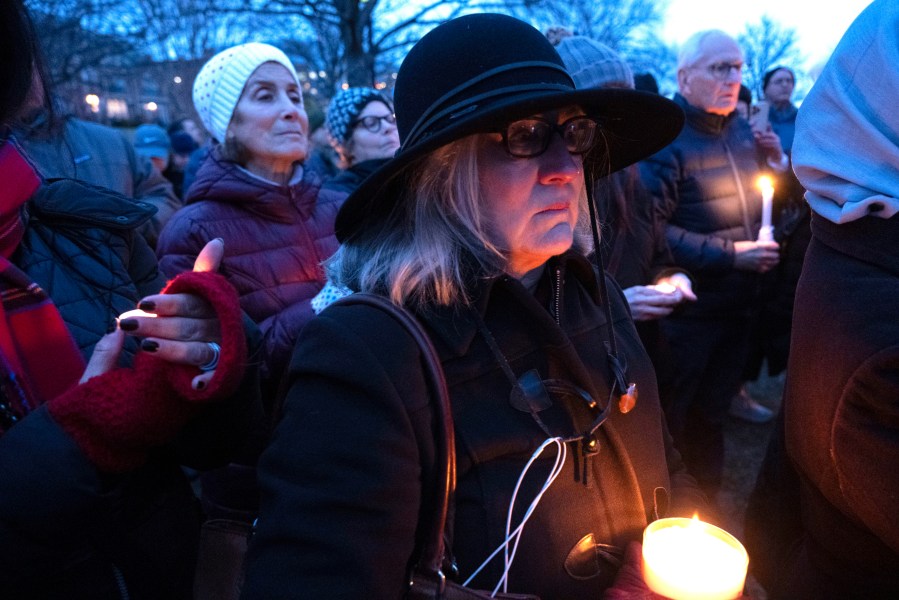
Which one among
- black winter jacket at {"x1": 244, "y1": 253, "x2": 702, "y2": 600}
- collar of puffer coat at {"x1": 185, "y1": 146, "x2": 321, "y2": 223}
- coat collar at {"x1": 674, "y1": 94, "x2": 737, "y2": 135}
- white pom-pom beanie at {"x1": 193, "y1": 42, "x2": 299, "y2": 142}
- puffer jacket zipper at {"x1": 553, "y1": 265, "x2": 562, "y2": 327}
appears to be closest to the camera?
black winter jacket at {"x1": 244, "y1": 253, "x2": 702, "y2": 600}

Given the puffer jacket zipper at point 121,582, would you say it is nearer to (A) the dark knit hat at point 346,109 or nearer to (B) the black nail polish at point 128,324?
(B) the black nail polish at point 128,324

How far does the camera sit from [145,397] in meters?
1.24

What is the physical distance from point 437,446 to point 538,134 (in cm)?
70

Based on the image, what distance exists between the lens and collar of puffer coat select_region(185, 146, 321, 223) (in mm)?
2621

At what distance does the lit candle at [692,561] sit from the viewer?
117 cm

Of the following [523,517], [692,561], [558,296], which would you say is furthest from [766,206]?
[523,517]

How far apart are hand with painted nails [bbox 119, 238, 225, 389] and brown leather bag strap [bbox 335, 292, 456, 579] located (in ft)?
1.35

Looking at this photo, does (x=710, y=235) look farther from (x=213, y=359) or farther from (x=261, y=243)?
(x=213, y=359)

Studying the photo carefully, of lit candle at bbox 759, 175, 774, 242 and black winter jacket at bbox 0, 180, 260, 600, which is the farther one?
lit candle at bbox 759, 175, 774, 242

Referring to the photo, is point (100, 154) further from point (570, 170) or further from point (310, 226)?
point (570, 170)

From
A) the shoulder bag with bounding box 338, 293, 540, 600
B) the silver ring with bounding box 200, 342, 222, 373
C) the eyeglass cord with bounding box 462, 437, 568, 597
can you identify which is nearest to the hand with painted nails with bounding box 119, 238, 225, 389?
the silver ring with bounding box 200, 342, 222, 373

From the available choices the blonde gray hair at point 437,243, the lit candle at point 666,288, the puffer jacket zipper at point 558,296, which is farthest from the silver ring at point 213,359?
the lit candle at point 666,288

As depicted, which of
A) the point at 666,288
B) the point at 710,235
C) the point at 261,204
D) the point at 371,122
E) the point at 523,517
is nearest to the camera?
the point at 523,517

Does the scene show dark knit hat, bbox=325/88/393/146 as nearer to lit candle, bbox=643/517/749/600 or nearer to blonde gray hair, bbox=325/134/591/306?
blonde gray hair, bbox=325/134/591/306
